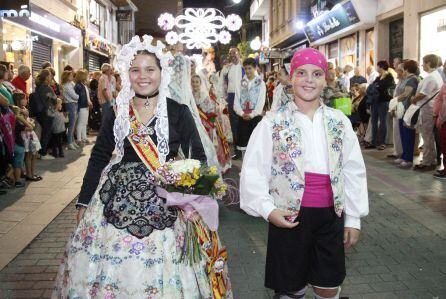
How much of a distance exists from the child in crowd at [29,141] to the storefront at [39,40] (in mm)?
5666

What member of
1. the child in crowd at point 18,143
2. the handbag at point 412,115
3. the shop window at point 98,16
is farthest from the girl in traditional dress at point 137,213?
the shop window at point 98,16

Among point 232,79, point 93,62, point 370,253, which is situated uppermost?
point 93,62

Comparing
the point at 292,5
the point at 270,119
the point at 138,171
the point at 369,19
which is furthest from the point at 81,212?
the point at 292,5

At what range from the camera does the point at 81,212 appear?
10.7 feet

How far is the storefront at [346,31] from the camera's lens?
1606 cm

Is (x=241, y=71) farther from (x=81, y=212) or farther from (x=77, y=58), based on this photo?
(x=77, y=58)

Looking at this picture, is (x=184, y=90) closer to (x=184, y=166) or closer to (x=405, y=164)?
(x=184, y=166)

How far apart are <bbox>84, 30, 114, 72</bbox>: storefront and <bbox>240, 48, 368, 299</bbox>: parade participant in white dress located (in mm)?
23094

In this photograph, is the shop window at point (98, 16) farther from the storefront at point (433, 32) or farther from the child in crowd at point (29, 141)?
the child in crowd at point (29, 141)

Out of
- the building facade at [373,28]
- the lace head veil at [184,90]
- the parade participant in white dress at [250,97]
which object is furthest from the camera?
the building facade at [373,28]

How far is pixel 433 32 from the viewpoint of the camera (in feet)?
40.0

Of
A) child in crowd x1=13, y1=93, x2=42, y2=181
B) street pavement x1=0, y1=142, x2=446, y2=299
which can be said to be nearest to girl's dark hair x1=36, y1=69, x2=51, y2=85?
child in crowd x1=13, y1=93, x2=42, y2=181

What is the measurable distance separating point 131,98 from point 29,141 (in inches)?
229

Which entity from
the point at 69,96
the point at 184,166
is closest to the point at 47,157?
the point at 69,96
